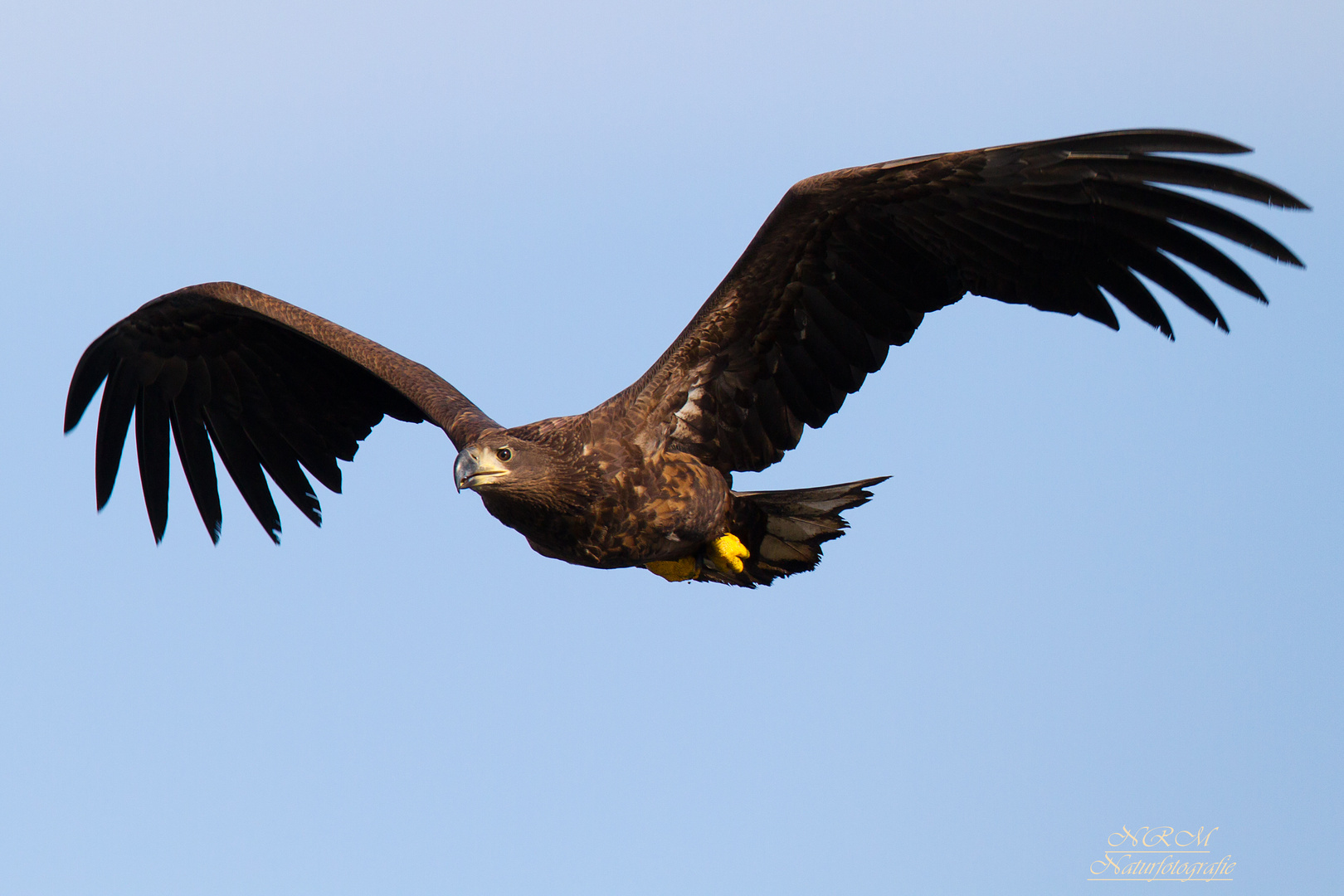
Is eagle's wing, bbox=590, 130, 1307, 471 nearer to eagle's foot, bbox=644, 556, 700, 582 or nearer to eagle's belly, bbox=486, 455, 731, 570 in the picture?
eagle's belly, bbox=486, 455, 731, 570

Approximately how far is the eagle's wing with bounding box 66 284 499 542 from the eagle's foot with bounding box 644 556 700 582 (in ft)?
8.00

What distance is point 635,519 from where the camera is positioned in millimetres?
7422

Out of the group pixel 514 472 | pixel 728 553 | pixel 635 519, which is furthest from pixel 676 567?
pixel 514 472

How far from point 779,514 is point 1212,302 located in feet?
9.08

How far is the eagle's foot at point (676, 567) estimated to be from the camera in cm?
825

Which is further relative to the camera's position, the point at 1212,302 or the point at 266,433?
the point at 266,433

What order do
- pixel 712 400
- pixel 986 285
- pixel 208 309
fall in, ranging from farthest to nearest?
pixel 208 309 → pixel 712 400 → pixel 986 285

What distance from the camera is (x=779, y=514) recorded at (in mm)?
8359

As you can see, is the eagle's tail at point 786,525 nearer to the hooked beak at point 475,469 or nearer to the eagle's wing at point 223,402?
the hooked beak at point 475,469

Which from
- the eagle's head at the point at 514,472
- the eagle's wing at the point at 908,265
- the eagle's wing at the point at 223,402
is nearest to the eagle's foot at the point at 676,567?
the eagle's wing at the point at 908,265

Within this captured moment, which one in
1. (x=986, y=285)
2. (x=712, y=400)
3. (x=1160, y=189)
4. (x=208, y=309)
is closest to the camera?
(x=1160, y=189)

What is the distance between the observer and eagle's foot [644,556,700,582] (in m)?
8.25

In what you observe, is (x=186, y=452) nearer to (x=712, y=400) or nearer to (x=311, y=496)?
(x=311, y=496)

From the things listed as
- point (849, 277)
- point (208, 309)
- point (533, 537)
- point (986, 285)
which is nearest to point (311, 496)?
point (208, 309)
